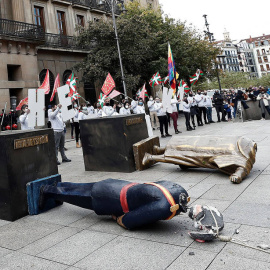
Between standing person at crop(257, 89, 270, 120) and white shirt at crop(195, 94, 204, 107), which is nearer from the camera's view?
standing person at crop(257, 89, 270, 120)

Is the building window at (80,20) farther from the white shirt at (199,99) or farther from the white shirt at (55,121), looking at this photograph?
the white shirt at (55,121)

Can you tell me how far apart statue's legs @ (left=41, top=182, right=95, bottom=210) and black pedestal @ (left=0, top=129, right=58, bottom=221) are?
1.07 feet

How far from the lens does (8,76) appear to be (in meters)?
22.8

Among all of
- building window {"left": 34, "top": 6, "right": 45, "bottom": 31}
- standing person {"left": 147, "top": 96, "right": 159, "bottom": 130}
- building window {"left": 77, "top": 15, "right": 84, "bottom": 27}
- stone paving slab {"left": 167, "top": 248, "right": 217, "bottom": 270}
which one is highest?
building window {"left": 77, "top": 15, "right": 84, "bottom": 27}

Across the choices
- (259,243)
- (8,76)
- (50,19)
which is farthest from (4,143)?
(50,19)

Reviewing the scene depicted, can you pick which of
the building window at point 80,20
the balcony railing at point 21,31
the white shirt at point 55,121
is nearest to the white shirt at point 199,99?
the white shirt at point 55,121

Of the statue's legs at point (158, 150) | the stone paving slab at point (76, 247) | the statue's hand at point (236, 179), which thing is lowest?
the stone paving slab at point (76, 247)

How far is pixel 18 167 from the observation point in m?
4.48

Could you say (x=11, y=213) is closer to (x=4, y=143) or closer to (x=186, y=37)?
(x=4, y=143)

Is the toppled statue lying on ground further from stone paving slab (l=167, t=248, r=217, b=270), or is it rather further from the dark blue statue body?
stone paving slab (l=167, t=248, r=217, b=270)

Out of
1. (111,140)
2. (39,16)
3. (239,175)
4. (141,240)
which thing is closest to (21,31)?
(39,16)

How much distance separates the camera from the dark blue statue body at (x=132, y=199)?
3135 millimetres

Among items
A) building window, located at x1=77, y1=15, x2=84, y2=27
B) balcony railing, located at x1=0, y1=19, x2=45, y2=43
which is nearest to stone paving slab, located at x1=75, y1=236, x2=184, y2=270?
balcony railing, located at x1=0, y1=19, x2=45, y2=43

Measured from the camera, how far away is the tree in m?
23.9
